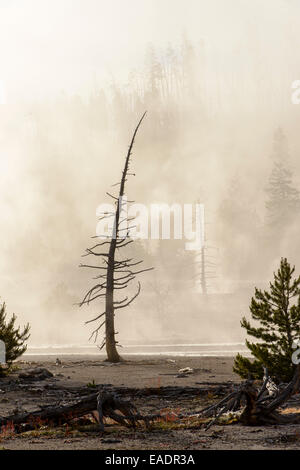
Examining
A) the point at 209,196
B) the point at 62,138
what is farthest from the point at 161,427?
the point at 62,138

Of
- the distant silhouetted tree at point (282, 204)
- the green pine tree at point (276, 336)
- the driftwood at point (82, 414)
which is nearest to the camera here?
the driftwood at point (82, 414)

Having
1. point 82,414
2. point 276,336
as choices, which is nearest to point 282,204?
point 276,336

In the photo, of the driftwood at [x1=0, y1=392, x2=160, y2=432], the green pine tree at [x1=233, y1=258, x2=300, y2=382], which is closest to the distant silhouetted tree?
the green pine tree at [x1=233, y1=258, x2=300, y2=382]

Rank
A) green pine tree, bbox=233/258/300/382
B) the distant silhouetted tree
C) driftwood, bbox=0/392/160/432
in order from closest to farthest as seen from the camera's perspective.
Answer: driftwood, bbox=0/392/160/432 < green pine tree, bbox=233/258/300/382 < the distant silhouetted tree

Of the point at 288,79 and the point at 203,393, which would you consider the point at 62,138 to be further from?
the point at 203,393

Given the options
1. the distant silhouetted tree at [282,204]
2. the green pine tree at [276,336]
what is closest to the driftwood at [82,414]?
the green pine tree at [276,336]

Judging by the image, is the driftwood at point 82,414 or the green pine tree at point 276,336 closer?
the driftwood at point 82,414

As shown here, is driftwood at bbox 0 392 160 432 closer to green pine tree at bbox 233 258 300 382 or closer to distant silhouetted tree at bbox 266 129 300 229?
green pine tree at bbox 233 258 300 382

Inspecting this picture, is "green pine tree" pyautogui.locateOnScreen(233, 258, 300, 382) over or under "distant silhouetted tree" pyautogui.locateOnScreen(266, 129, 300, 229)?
under

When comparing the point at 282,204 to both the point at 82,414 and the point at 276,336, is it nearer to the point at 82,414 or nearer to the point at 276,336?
the point at 276,336

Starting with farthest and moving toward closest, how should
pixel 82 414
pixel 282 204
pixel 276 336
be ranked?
pixel 282 204
pixel 276 336
pixel 82 414

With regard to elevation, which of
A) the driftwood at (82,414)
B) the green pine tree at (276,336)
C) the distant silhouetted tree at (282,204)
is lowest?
the driftwood at (82,414)

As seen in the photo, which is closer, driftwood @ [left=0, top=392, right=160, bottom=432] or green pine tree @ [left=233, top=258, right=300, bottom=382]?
driftwood @ [left=0, top=392, right=160, bottom=432]

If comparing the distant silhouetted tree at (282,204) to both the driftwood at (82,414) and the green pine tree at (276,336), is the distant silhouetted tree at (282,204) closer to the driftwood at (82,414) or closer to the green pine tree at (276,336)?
the green pine tree at (276,336)
